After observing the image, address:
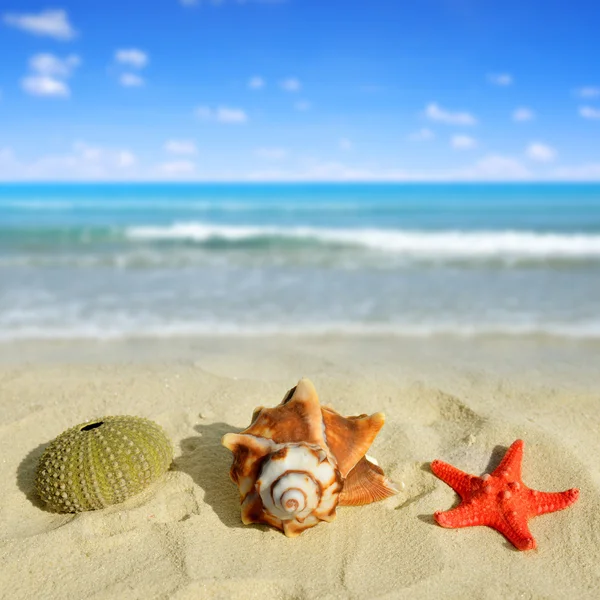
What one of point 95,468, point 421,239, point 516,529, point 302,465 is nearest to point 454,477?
point 516,529

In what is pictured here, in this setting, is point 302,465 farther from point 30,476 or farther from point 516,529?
point 30,476

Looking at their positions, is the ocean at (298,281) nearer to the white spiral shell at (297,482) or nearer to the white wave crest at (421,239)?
the white wave crest at (421,239)

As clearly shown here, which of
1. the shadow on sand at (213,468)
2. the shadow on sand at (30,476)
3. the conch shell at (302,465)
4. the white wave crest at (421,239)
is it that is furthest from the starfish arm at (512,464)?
the white wave crest at (421,239)

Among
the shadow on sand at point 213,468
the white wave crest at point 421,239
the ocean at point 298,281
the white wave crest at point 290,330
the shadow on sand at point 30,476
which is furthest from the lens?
the white wave crest at point 421,239

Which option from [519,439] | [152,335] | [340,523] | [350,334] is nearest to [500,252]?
[350,334]

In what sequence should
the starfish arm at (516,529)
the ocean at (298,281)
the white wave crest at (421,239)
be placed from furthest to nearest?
the white wave crest at (421,239) < the ocean at (298,281) < the starfish arm at (516,529)

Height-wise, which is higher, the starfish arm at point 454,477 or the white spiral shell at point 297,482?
the white spiral shell at point 297,482

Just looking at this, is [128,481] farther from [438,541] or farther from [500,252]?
[500,252]
